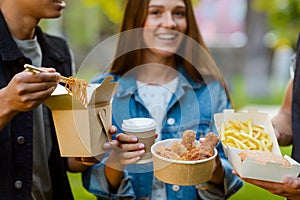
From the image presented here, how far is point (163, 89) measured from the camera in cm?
205

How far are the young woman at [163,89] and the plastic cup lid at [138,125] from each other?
9cm

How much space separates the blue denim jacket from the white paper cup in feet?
0.55

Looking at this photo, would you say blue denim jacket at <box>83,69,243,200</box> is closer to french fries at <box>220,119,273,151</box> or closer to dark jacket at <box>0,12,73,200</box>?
french fries at <box>220,119,273,151</box>

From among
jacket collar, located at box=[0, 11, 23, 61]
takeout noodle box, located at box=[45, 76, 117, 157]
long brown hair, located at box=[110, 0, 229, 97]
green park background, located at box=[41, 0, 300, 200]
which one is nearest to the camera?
takeout noodle box, located at box=[45, 76, 117, 157]

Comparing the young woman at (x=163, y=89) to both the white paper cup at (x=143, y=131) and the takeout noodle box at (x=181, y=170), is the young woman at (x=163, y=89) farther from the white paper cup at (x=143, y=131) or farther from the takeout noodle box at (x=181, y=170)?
the takeout noodle box at (x=181, y=170)

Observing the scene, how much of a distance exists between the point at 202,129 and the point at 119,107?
0.41 meters

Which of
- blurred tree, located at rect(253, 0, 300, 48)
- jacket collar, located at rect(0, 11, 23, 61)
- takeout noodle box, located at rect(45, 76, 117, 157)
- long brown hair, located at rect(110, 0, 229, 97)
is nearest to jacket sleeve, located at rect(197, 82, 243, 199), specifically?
long brown hair, located at rect(110, 0, 229, 97)

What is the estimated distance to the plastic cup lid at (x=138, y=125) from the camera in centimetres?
160

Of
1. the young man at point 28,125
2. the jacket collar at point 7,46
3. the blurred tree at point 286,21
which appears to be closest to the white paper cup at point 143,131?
the young man at point 28,125

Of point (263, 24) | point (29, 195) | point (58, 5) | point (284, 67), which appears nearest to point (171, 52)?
Result: point (58, 5)

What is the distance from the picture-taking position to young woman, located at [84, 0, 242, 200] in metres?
1.89

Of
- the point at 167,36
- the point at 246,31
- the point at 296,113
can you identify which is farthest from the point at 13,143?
the point at 246,31

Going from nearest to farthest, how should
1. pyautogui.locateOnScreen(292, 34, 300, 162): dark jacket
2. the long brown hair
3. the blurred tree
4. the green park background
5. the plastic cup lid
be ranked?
the plastic cup lid < pyautogui.locateOnScreen(292, 34, 300, 162): dark jacket < the long brown hair < the green park background < the blurred tree

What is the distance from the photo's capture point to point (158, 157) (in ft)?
4.93
